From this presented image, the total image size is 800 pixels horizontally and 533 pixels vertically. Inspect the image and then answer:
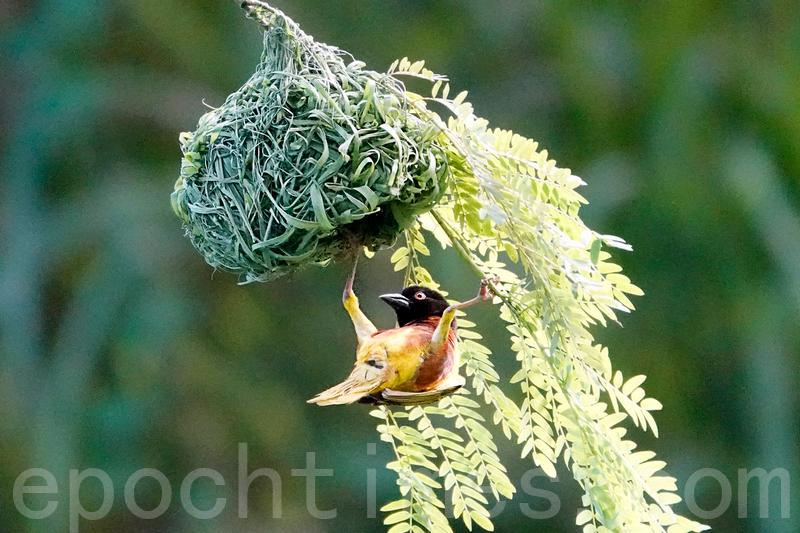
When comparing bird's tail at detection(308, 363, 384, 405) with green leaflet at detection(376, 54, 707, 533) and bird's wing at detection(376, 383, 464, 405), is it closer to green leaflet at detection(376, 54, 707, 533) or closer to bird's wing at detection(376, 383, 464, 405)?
bird's wing at detection(376, 383, 464, 405)

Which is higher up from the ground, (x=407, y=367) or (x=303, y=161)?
(x=303, y=161)

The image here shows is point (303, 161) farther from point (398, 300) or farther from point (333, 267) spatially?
point (333, 267)

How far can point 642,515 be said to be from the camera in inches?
88.8

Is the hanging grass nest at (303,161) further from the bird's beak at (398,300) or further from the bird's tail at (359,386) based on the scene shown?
the bird's tail at (359,386)

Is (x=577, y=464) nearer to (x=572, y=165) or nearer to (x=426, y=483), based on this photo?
(x=426, y=483)

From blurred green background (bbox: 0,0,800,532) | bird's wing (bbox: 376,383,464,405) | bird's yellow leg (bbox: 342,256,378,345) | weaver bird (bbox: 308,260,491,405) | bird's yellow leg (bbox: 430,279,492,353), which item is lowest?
bird's wing (bbox: 376,383,464,405)

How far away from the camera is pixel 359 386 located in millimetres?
2307

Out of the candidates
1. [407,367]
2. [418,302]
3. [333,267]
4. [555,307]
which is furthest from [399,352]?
[333,267]

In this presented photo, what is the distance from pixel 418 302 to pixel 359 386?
26cm

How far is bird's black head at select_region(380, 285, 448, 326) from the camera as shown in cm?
246

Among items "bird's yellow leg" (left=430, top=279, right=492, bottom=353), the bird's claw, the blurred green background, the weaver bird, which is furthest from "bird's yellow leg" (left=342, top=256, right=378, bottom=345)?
the blurred green background

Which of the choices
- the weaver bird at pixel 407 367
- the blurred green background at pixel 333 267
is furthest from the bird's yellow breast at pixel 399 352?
the blurred green background at pixel 333 267

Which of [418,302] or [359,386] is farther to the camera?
[418,302]

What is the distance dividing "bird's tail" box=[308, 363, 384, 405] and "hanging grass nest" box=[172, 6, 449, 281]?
0.29 meters
